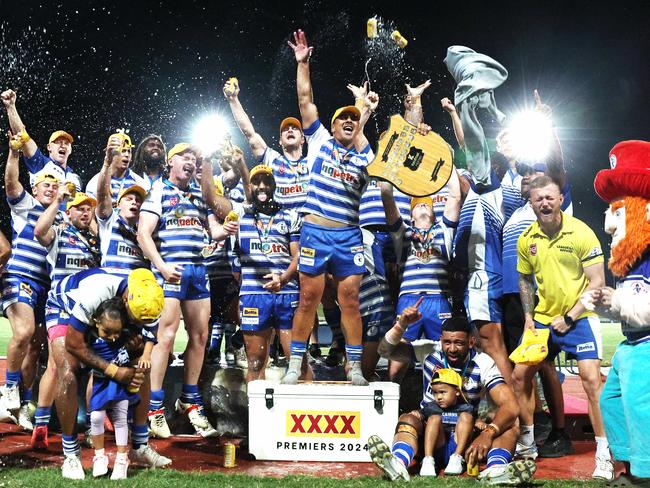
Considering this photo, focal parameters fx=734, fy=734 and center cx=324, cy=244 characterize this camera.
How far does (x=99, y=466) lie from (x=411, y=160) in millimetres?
2920

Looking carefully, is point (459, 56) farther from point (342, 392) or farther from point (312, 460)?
point (312, 460)

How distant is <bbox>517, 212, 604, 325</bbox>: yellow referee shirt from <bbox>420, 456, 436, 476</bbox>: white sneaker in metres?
1.21

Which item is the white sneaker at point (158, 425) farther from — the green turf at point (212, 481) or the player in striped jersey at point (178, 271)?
the green turf at point (212, 481)

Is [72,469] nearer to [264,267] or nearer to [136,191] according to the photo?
[264,267]

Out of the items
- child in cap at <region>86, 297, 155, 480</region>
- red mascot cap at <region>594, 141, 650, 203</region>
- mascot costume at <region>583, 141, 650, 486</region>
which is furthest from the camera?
child in cap at <region>86, 297, 155, 480</region>

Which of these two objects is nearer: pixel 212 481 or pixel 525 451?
pixel 212 481

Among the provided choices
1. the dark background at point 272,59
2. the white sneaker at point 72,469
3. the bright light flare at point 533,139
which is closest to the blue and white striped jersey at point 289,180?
the bright light flare at point 533,139

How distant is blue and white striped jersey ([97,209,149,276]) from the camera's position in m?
5.70

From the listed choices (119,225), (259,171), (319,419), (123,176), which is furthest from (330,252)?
(123,176)

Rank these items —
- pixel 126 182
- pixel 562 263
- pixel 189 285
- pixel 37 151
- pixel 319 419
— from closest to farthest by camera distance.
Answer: pixel 562 263 < pixel 319 419 < pixel 189 285 < pixel 126 182 < pixel 37 151

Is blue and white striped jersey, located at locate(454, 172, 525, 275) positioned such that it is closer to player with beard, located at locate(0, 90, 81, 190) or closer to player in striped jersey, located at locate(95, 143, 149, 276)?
player in striped jersey, located at locate(95, 143, 149, 276)

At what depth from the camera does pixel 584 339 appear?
475cm

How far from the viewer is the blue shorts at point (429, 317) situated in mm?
5438

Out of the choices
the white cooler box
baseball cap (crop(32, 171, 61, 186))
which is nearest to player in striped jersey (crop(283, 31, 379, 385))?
the white cooler box
